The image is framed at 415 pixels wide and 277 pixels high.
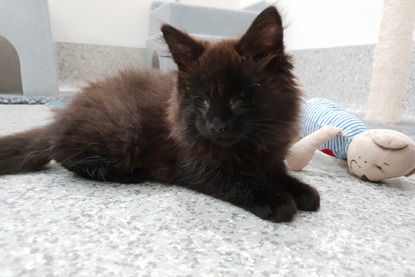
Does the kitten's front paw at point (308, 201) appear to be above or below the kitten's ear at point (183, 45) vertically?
below

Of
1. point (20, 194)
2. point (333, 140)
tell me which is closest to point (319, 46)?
point (333, 140)

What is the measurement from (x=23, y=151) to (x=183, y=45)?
0.71 meters

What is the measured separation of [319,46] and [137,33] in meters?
2.90

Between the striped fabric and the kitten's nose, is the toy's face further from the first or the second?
the kitten's nose

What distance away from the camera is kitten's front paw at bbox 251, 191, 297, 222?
0.87m

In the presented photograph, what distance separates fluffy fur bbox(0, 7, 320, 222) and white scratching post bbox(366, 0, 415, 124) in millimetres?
1464

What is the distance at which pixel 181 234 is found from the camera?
808 mm

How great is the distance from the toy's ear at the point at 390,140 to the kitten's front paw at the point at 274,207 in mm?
500

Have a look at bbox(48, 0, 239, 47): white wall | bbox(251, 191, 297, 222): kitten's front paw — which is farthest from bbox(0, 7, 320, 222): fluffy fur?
bbox(48, 0, 239, 47): white wall

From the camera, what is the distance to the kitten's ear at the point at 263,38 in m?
0.95

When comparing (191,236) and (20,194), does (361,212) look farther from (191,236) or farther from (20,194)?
(20,194)

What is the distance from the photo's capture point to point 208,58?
98 cm

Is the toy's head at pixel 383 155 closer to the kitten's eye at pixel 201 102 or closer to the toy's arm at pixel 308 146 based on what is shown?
the toy's arm at pixel 308 146

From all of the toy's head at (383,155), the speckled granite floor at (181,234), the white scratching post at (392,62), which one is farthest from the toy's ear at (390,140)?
the white scratching post at (392,62)
